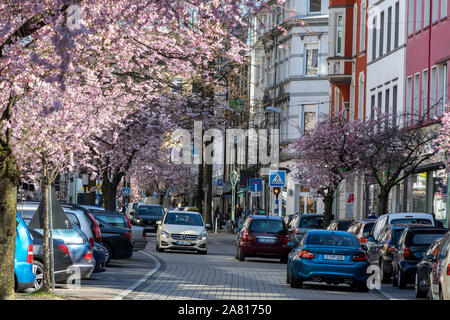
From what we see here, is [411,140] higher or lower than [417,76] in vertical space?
lower

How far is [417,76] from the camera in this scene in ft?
154

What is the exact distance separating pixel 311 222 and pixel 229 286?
65.6 ft

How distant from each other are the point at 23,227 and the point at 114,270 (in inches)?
382

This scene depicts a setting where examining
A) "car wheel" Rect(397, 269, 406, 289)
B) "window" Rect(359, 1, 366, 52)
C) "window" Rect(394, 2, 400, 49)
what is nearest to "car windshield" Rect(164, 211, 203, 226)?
"window" Rect(394, 2, 400, 49)

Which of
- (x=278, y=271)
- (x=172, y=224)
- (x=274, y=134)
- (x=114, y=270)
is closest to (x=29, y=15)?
(x=114, y=270)

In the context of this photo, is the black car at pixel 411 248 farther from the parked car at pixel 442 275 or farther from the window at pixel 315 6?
the window at pixel 315 6

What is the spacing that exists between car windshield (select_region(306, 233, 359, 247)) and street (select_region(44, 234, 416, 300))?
989 millimetres

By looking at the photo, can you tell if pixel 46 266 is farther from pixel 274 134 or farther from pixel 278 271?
pixel 274 134

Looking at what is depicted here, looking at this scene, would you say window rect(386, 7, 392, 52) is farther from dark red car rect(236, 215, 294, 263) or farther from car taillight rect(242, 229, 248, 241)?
car taillight rect(242, 229, 248, 241)

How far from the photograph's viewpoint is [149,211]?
6038 centimetres

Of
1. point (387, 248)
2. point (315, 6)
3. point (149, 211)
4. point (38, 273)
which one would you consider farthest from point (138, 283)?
point (315, 6)

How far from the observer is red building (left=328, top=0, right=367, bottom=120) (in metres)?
58.9

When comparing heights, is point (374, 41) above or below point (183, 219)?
above

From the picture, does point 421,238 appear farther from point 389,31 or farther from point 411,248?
point 389,31
